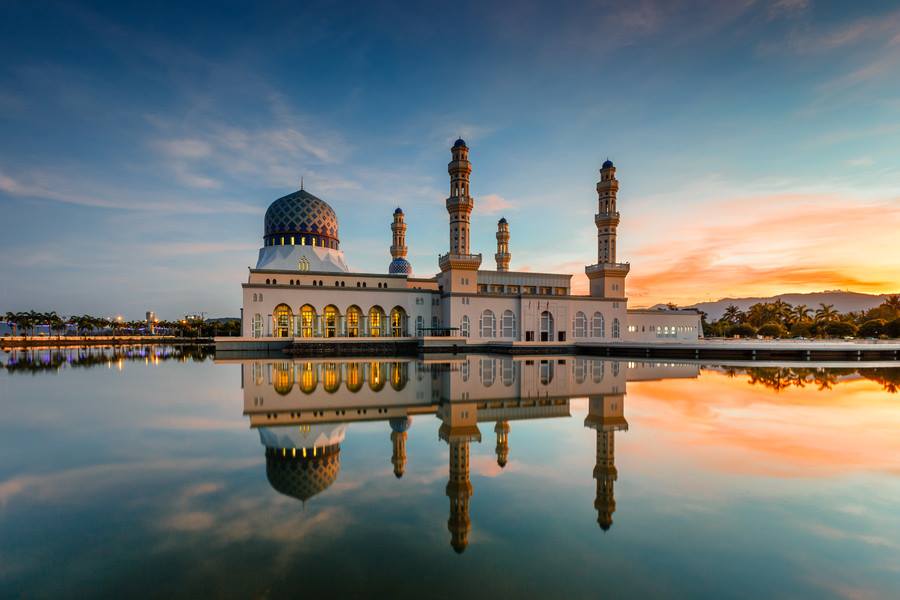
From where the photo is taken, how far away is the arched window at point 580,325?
1809 inches

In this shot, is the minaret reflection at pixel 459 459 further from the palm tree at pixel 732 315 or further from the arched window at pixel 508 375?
the palm tree at pixel 732 315

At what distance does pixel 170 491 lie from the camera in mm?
5816

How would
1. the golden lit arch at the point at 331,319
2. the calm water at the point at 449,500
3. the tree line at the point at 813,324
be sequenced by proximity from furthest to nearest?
the tree line at the point at 813,324 → the golden lit arch at the point at 331,319 → the calm water at the point at 449,500

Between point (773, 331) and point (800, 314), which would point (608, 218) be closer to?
point (773, 331)

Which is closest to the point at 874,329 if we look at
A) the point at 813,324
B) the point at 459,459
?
the point at 813,324

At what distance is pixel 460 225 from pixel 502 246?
15.1 metres

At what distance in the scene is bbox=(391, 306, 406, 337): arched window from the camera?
43.0m

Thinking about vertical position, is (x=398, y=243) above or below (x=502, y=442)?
above

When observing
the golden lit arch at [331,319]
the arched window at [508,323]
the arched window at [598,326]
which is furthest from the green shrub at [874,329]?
the golden lit arch at [331,319]

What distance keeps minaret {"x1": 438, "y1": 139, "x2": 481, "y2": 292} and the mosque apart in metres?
0.09

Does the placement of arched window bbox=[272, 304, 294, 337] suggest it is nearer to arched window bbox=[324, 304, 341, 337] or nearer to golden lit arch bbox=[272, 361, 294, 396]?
arched window bbox=[324, 304, 341, 337]

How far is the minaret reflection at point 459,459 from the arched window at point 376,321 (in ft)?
102

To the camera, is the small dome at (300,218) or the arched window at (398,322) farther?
the small dome at (300,218)

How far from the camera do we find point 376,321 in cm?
4297
